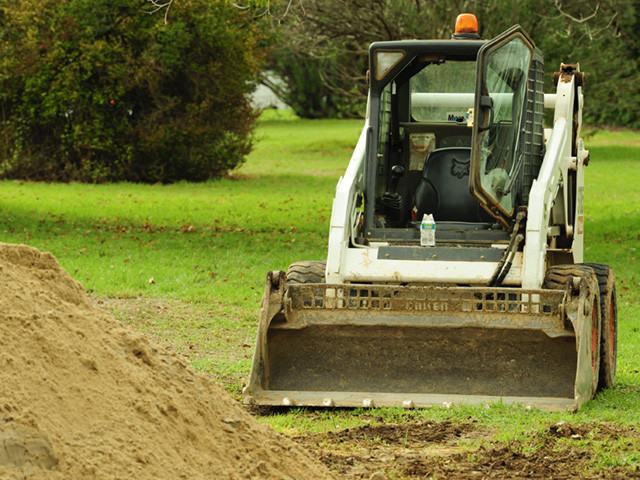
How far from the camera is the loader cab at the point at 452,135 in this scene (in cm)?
768

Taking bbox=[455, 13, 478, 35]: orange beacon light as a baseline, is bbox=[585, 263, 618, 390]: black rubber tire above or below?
below

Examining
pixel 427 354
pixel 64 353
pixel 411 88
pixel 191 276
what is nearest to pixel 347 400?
pixel 427 354

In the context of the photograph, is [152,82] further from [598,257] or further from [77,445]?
[77,445]

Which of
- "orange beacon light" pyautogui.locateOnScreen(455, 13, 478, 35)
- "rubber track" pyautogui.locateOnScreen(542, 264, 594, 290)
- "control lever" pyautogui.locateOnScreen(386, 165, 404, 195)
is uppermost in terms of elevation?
"orange beacon light" pyautogui.locateOnScreen(455, 13, 478, 35)

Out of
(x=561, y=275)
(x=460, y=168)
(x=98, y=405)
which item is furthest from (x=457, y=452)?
(x=460, y=168)

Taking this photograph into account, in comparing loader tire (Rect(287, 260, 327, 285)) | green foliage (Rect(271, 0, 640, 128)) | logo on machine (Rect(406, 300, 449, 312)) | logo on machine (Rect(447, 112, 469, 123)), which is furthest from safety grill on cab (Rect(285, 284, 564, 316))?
green foliage (Rect(271, 0, 640, 128))

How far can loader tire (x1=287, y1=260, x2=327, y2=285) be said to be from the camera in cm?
780

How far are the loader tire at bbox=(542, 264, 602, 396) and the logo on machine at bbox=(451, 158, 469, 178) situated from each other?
4.28 feet

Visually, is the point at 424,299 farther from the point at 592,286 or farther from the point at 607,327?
the point at 607,327

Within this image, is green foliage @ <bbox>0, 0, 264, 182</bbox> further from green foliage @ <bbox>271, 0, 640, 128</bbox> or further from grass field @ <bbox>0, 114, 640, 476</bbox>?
green foliage @ <bbox>271, 0, 640, 128</bbox>

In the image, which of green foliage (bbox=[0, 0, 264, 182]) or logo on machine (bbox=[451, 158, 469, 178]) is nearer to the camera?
logo on machine (bbox=[451, 158, 469, 178])

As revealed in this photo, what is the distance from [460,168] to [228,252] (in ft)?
22.8

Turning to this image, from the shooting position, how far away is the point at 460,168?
856 cm

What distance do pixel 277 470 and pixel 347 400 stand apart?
1803 millimetres
